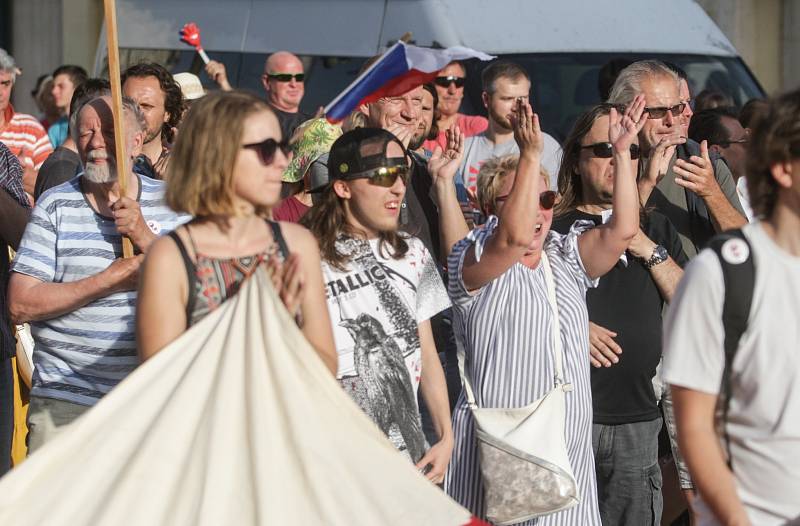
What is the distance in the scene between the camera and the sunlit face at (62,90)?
1092cm

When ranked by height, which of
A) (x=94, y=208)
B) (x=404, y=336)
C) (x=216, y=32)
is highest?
(x=216, y=32)

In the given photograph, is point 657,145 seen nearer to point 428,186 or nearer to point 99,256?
point 428,186

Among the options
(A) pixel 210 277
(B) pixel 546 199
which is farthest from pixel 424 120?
(A) pixel 210 277

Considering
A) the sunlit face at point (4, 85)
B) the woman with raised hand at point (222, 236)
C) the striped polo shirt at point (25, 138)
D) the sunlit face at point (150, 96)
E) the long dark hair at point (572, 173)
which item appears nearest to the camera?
the woman with raised hand at point (222, 236)

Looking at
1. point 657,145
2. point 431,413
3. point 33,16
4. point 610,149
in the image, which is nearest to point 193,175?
point 431,413

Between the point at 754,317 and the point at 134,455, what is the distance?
1.54 metres

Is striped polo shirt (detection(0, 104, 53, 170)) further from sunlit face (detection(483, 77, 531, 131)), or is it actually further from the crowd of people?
sunlit face (detection(483, 77, 531, 131))

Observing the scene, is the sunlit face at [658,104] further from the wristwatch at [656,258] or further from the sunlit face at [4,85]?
the sunlit face at [4,85]

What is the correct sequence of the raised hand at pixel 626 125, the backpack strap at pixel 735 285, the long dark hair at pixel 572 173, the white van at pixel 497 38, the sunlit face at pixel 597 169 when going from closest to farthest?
the backpack strap at pixel 735 285
the raised hand at pixel 626 125
the sunlit face at pixel 597 169
the long dark hair at pixel 572 173
the white van at pixel 497 38

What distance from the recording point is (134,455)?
347 cm

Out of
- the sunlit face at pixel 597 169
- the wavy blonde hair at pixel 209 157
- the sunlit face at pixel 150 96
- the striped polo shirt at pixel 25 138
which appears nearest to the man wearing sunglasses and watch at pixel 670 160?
the sunlit face at pixel 597 169

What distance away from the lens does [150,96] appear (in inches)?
246

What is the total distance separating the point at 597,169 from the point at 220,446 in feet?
8.28

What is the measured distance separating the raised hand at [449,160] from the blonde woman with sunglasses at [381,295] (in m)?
1.01
